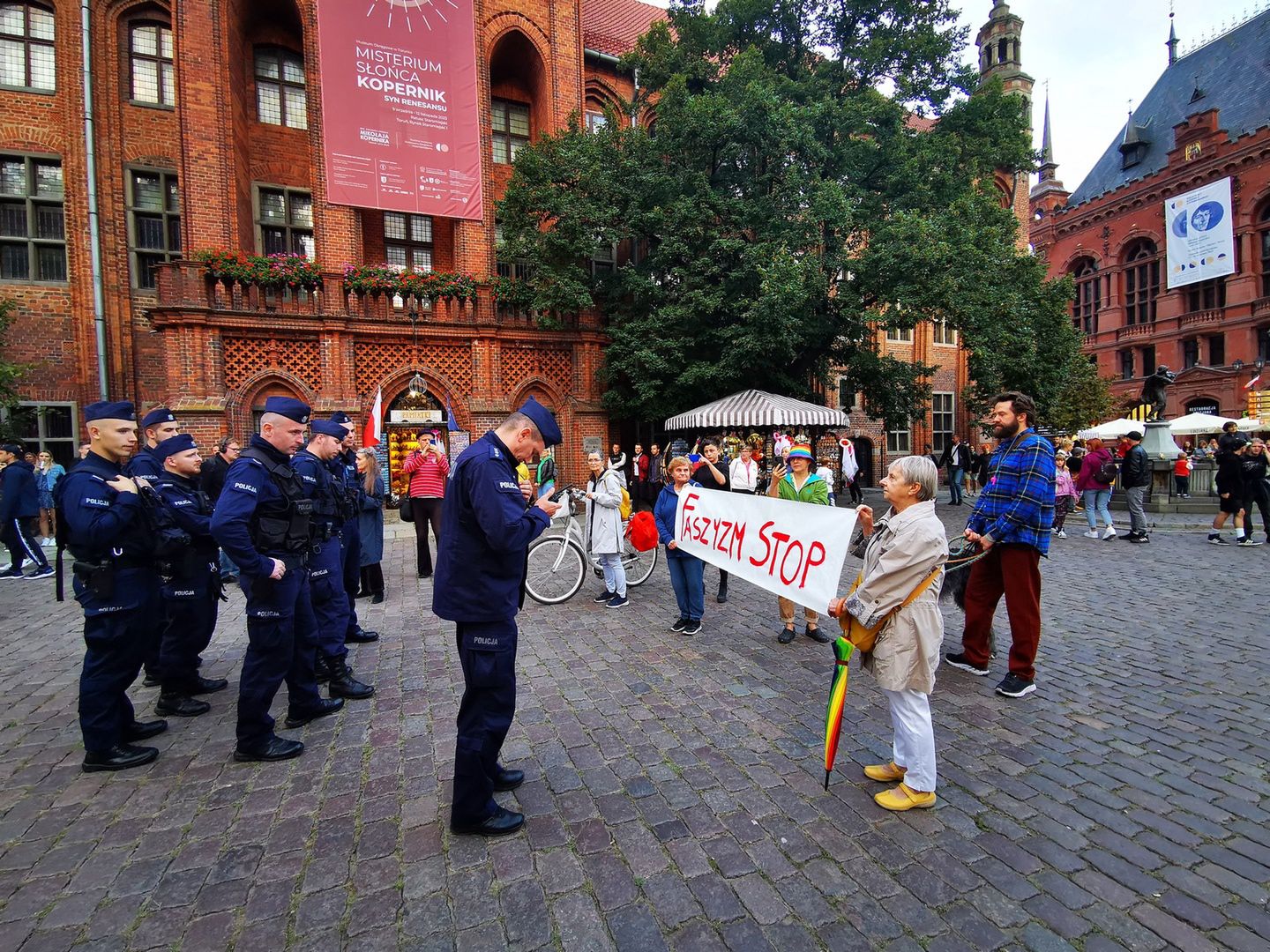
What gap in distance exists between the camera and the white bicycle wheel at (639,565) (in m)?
8.38

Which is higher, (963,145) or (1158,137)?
(1158,137)

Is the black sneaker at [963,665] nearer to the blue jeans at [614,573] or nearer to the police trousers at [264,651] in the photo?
the blue jeans at [614,573]

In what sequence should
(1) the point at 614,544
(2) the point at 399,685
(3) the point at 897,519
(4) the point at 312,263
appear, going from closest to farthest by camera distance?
(3) the point at 897,519 < (2) the point at 399,685 < (1) the point at 614,544 < (4) the point at 312,263

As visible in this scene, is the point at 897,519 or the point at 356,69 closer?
the point at 897,519

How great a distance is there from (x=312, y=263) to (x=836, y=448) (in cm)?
1608

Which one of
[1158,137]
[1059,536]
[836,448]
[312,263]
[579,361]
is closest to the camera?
[1059,536]

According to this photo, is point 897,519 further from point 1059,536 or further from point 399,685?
point 1059,536

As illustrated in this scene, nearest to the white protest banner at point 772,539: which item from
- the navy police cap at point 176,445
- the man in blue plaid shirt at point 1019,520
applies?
the man in blue plaid shirt at point 1019,520

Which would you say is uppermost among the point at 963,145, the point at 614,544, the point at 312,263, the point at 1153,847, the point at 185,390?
the point at 963,145

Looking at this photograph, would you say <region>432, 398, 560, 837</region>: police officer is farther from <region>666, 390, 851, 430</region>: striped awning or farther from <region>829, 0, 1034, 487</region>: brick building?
<region>829, 0, 1034, 487</region>: brick building

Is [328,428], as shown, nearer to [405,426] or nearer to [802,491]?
[802,491]

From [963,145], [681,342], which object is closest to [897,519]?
[681,342]

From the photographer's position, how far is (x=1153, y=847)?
111 inches

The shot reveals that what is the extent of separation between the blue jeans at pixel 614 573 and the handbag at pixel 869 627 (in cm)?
425
